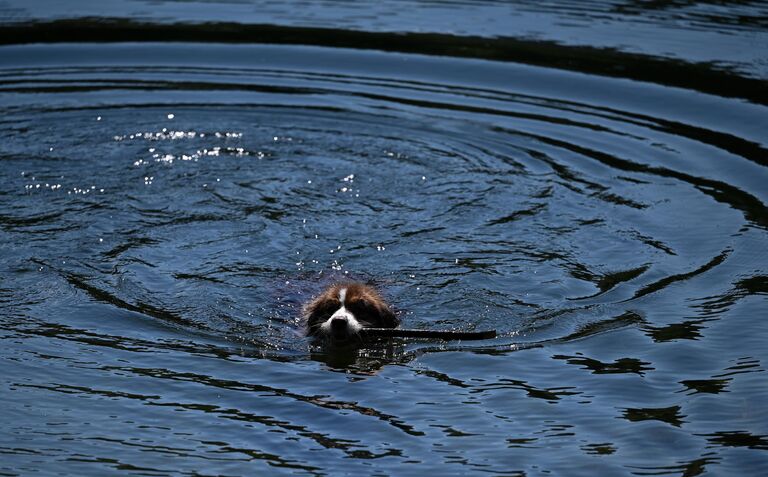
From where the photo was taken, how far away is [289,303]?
9133mm

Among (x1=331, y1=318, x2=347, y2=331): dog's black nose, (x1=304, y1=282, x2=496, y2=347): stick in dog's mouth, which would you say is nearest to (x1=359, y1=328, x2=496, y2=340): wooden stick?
(x1=304, y1=282, x2=496, y2=347): stick in dog's mouth

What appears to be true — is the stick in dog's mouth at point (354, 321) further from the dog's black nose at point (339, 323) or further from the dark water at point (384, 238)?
the dark water at point (384, 238)

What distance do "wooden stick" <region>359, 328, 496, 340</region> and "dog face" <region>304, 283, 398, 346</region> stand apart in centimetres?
7

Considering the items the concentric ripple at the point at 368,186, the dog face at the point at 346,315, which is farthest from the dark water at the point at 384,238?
the dog face at the point at 346,315

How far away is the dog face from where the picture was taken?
8289mm

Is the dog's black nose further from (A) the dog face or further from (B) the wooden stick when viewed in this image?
(B) the wooden stick

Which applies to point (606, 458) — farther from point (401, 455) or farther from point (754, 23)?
point (754, 23)

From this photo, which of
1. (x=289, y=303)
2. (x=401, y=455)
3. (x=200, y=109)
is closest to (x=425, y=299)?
(x=289, y=303)

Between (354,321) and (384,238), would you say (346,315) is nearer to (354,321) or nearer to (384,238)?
(354,321)

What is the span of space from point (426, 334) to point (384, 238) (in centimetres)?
220

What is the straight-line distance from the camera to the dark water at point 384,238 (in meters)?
6.93

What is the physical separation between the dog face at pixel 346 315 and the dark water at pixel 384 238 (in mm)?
181

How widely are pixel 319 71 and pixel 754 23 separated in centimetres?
541

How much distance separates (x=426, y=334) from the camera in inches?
321
